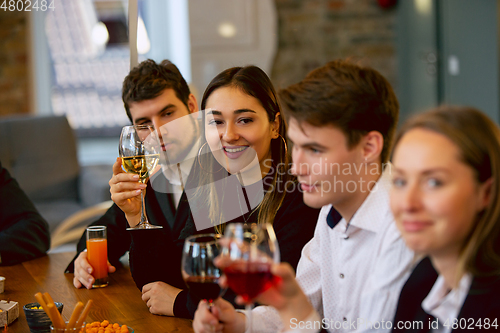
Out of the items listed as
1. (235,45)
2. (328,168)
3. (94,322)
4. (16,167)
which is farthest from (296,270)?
(235,45)

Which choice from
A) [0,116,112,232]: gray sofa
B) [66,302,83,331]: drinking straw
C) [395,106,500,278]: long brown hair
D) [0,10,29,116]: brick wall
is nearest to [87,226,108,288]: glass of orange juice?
[66,302,83,331]: drinking straw

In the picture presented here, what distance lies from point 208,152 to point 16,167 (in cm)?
242

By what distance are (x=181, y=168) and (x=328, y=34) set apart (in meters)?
3.05

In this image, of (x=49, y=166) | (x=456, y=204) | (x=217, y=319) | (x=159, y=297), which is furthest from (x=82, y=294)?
(x=49, y=166)

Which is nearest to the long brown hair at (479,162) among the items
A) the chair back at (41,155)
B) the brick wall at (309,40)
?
the chair back at (41,155)

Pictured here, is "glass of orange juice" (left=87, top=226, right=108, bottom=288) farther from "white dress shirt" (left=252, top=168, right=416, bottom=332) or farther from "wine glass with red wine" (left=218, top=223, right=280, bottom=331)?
"wine glass with red wine" (left=218, top=223, right=280, bottom=331)

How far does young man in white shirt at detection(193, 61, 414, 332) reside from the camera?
92 centimetres

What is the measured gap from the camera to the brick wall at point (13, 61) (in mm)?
4422

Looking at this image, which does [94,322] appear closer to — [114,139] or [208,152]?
[208,152]

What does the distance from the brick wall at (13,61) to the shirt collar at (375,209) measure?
422 cm

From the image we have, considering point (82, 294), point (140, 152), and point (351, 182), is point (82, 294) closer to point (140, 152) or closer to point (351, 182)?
point (140, 152)

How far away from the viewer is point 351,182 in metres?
0.97

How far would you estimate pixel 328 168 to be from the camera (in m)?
0.93

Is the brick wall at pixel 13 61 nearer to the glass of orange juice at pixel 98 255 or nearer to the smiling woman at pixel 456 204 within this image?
the glass of orange juice at pixel 98 255
